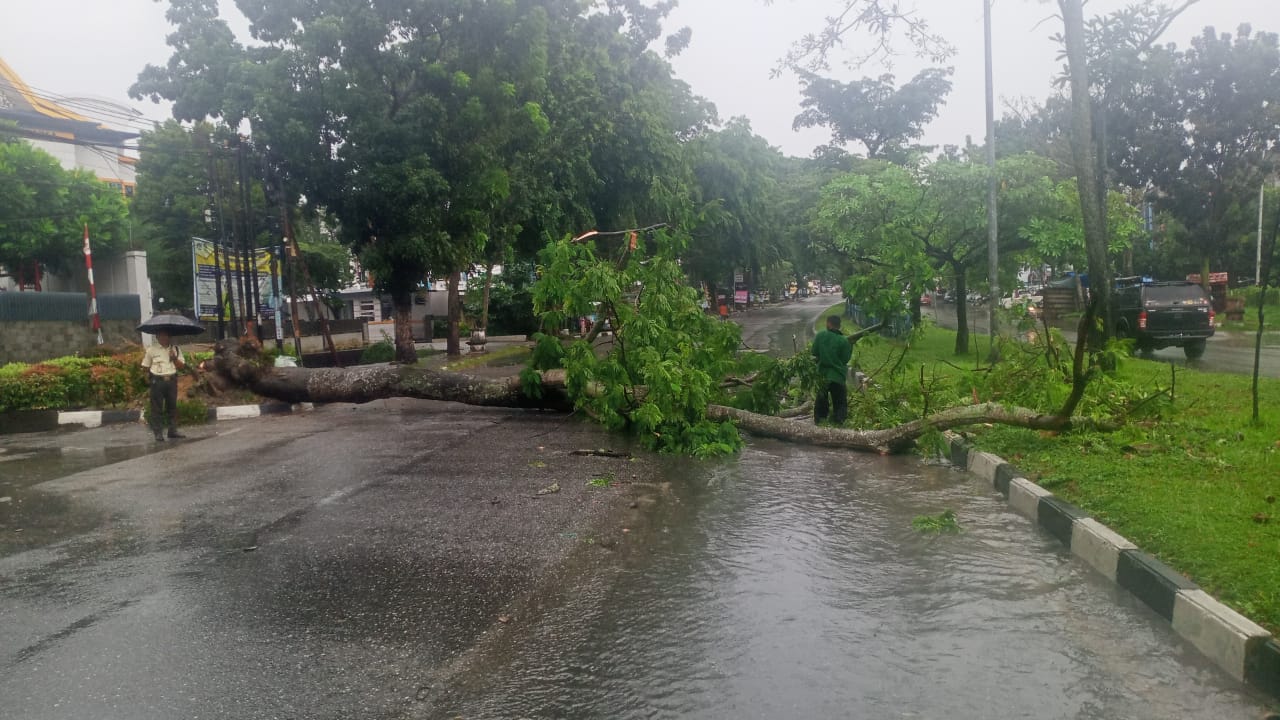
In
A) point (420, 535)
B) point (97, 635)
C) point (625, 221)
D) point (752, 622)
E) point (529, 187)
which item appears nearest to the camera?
point (97, 635)

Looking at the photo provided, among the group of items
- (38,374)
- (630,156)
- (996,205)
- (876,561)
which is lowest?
(876,561)

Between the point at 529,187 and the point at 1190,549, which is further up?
the point at 529,187

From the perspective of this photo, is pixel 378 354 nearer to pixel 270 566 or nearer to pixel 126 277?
pixel 126 277

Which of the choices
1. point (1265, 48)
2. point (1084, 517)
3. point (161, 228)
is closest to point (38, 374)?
point (1084, 517)

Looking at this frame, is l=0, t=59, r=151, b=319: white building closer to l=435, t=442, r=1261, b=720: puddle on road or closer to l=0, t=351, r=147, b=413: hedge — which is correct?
l=0, t=351, r=147, b=413: hedge

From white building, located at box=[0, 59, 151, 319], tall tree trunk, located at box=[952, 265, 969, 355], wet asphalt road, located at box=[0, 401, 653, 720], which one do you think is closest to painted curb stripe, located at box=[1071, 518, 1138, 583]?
wet asphalt road, located at box=[0, 401, 653, 720]

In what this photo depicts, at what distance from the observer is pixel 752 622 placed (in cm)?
476

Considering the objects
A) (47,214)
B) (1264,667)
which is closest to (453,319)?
(47,214)

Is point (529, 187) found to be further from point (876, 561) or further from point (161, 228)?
point (161, 228)

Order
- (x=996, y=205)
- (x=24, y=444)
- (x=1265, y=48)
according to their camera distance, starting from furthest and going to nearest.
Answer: (x=1265, y=48) < (x=996, y=205) < (x=24, y=444)

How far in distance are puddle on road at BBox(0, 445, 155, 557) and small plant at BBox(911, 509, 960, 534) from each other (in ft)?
20.4

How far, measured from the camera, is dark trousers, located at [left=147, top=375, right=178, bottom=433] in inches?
461

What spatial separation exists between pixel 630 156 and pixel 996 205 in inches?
392

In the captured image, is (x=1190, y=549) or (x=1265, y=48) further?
(x=1265, y=48)
